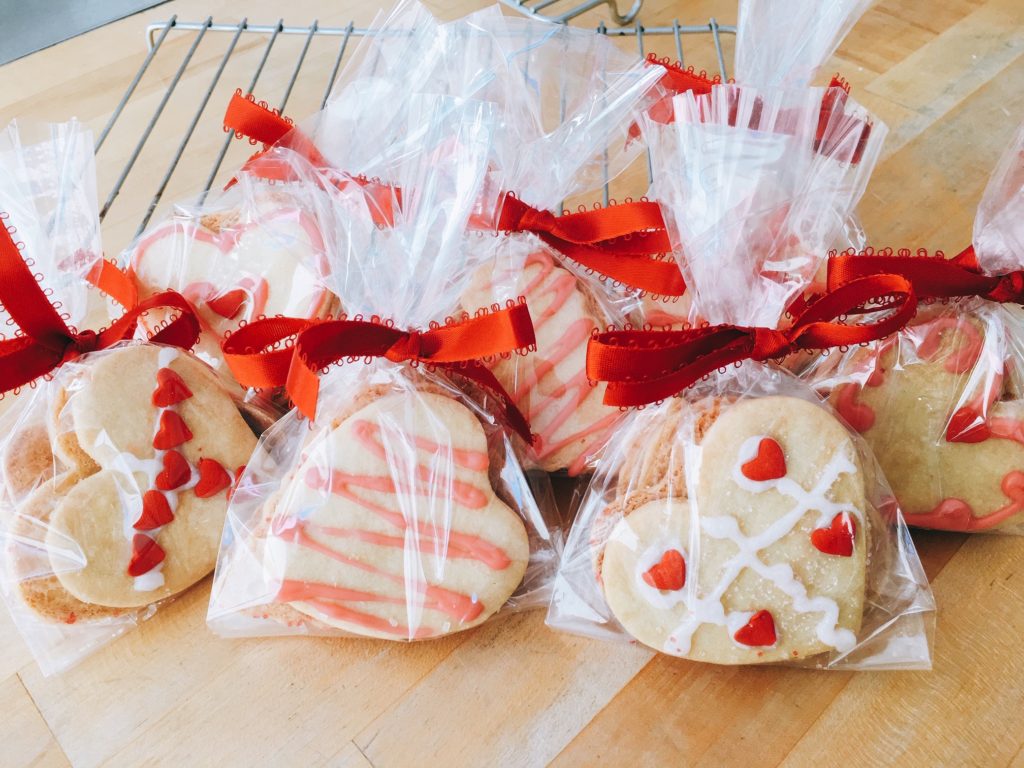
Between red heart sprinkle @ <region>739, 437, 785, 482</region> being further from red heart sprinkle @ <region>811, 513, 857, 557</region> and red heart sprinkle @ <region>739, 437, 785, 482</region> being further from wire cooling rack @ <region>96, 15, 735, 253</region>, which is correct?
wire cooling rack @ <region>96, 15, 735, 253</region>

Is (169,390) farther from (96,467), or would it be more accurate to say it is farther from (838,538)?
(838,538)

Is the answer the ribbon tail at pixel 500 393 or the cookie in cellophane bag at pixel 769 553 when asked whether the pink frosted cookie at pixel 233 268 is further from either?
the cookie in cellophane bag at pixel 769 553

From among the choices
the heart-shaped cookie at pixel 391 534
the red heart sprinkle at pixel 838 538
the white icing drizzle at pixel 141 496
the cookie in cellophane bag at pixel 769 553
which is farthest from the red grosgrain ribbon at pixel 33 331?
the red heart sprinkle at pixel 838 538

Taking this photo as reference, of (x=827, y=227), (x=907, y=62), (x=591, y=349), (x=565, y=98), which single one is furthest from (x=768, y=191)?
(x=907, y=62)

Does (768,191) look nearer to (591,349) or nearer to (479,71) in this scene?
(591,349)

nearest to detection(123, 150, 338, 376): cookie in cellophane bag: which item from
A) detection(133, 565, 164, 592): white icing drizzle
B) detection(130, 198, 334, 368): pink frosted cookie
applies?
detection(130, 198, 334, 368): pink frosted cookie

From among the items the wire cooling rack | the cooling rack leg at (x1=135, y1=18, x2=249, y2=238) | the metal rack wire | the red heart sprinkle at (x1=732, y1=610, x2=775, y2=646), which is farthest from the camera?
the metal rack wire
